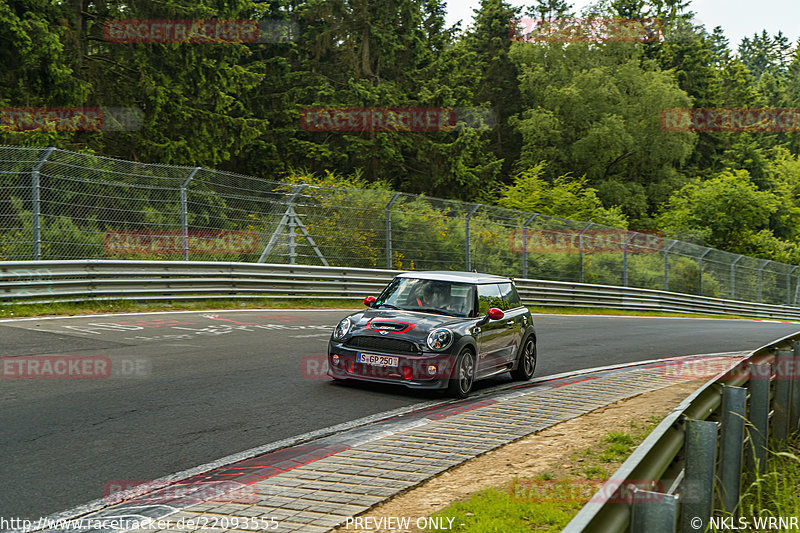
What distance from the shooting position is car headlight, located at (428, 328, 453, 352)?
9.38 m

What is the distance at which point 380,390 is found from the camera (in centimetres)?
987

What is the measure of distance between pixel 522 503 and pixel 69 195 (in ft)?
42.5

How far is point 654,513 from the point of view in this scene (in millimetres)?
2904

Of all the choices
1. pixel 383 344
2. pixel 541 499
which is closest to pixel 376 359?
pixel 383 344

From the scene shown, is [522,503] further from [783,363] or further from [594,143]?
[594,143]

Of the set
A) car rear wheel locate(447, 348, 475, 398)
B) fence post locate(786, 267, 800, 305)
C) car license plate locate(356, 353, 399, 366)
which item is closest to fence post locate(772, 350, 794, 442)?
car rear wheel locate(447, 348, 475, 398)

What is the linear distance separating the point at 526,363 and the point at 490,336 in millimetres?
1347

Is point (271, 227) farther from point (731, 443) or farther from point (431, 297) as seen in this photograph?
point (731, 443)

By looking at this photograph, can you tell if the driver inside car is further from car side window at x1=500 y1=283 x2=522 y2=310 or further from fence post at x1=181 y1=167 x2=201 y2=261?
fence post at x1=181 y1=167 x2=201 y2=261

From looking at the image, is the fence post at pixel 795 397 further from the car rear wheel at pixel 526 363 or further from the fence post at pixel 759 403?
the car rear wheel at pixel 526 363

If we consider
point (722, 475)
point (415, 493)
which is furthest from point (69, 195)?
point (722, 475)

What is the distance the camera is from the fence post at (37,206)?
1540cm

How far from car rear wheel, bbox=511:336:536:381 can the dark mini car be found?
1 centimetres

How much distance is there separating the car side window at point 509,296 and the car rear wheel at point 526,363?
0.52 meters
